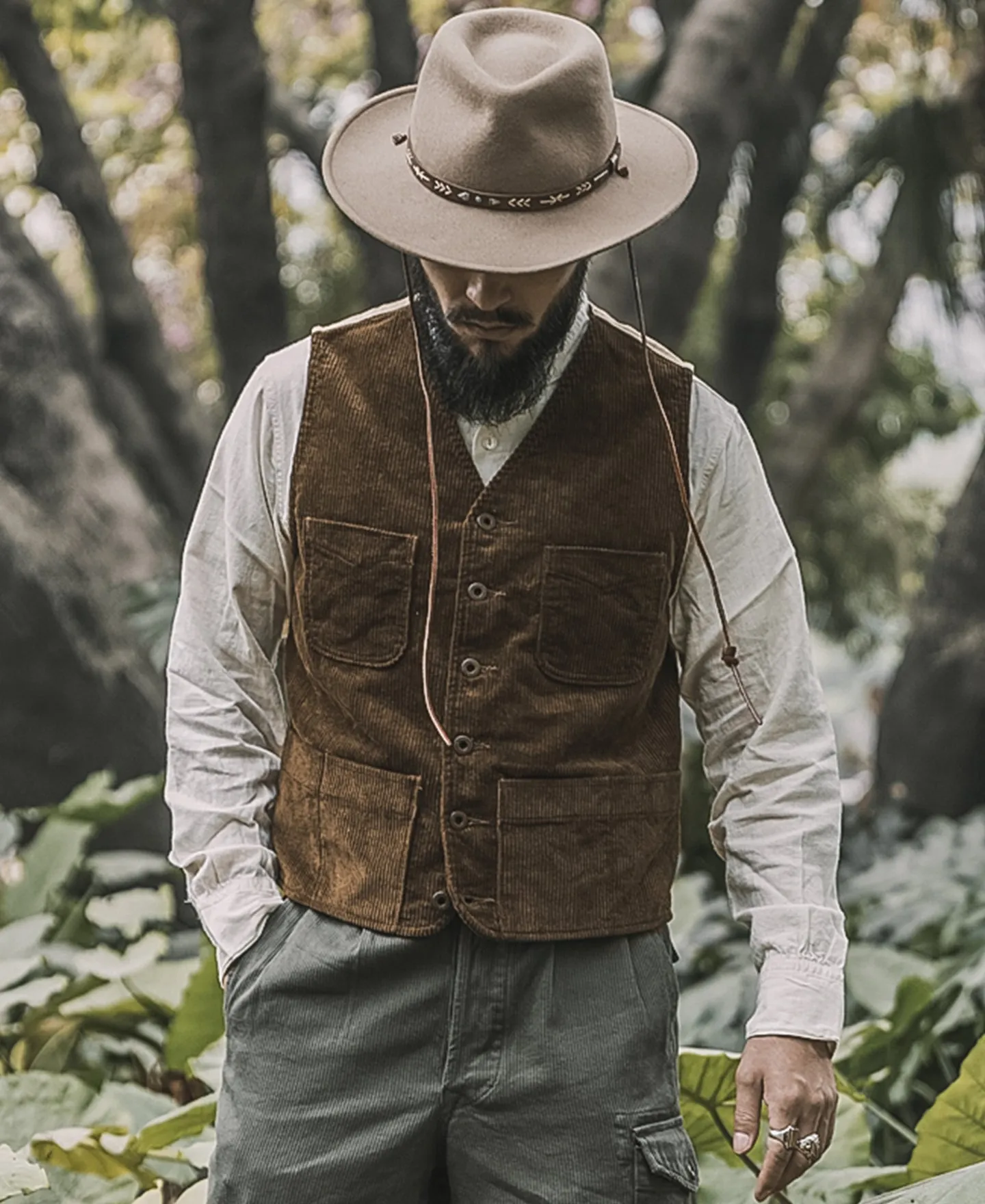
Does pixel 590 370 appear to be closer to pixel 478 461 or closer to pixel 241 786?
pixel 478 461

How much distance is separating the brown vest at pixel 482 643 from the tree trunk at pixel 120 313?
3.90m

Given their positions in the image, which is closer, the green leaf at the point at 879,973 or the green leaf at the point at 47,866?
the green leaf at the point at 879,973

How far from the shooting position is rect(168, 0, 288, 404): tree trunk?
4.37m

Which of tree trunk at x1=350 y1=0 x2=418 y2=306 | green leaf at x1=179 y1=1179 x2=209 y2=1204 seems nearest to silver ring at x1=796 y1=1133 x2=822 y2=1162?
green leaf at x1=179 y1=1179 x2=209 y2=1204

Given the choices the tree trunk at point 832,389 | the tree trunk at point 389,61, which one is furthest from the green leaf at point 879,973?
the tree trunk at point 832,389

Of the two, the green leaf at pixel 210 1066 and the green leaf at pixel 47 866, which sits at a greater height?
the green leaf at pixel 210 1066

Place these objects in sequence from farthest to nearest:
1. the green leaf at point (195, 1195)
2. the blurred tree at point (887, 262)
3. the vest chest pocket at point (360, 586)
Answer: the blurred tree at point (887, 262), the green leaf at point (195, 1195), the vest chest pocket at point (360, 586)

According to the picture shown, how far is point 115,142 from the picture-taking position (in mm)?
8492

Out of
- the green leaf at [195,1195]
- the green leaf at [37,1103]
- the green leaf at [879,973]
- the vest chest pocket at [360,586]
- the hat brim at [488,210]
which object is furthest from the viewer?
the green leaf at [879,973]

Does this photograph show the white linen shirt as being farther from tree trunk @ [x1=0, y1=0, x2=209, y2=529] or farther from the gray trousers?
tree trunk @ [x1=0, y1=0, x2=209, y2=529]

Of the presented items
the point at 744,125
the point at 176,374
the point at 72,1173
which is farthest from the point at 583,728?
the point at 176,374

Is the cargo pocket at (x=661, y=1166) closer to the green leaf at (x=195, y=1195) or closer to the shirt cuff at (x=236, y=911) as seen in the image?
the shirt cuff at (x=236, y=911)

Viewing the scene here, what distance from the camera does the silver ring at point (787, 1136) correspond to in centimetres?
173

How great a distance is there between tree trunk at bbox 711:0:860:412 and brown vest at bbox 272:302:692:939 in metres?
4.09
